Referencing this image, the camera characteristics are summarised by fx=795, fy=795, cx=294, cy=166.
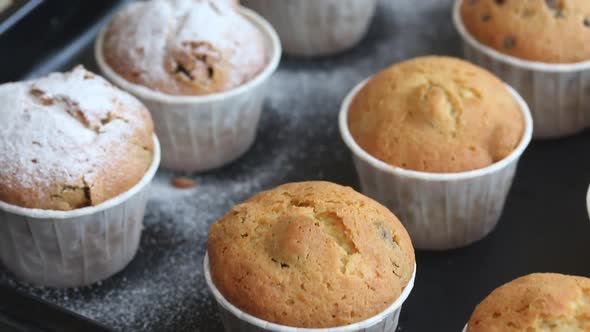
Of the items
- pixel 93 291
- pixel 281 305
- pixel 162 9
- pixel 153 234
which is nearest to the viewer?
pixel 281 305

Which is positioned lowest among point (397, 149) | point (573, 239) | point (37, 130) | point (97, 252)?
point (573, 239)

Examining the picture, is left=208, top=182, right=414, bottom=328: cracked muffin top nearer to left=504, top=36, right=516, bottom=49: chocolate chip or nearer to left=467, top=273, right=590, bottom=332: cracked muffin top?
left=467, top=273, right=590, bottom=332: cracked muffin top

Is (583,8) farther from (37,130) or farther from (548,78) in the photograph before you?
(37,130)

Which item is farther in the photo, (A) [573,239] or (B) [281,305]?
(A) [573,239]

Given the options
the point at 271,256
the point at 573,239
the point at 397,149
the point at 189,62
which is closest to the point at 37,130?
the point at 189,62

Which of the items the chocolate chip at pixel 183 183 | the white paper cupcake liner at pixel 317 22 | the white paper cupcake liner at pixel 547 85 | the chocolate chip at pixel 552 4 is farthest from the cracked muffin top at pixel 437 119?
the white paper cupcake liner at pixel 317 22

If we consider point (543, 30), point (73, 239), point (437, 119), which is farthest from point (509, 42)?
point (73, 239)

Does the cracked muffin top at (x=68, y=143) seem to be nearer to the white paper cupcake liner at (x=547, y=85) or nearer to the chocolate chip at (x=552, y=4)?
the white paper cupcake liner at (x=547, y=85)
